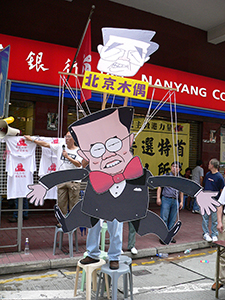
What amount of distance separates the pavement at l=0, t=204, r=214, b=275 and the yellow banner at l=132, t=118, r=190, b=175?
2.80m

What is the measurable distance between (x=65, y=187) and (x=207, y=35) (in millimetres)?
9113

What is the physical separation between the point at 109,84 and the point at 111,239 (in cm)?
197

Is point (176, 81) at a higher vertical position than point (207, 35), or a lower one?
lower

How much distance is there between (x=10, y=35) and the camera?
8227mm

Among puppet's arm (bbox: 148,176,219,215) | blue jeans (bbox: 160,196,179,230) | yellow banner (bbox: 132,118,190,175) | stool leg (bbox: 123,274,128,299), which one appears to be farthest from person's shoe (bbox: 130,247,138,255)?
yellow banner (bbox: 132,118,190,175)

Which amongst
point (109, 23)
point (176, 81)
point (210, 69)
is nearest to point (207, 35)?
point (210, 69)

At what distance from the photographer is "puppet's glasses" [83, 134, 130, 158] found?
142 inches

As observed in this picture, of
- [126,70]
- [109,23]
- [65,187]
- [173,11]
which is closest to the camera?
[126,70]

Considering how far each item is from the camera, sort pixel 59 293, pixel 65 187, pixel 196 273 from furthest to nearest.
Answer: pixel 65 187 → pixel 196 273 → pixel 59 293

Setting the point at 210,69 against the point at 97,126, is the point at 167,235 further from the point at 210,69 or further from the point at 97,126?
the point at 210,69

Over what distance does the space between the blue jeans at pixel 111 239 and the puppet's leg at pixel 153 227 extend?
27 centimetres

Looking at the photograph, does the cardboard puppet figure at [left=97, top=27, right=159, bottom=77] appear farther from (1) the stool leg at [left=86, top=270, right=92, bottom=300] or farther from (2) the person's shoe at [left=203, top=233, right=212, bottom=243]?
(2) the person's shoe at [left=203, top=233, right=212, bottom=243]

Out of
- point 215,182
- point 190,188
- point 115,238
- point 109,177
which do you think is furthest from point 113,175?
point 215,182

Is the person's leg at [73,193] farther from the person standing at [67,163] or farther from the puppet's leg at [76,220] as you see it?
the puppet's leg at [76,220]
